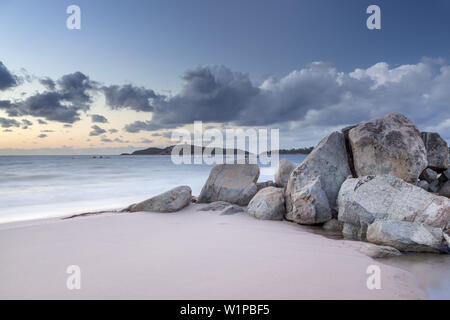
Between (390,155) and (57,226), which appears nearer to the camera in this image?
(57,226)

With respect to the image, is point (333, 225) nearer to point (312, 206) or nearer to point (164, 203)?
point (312, 206)

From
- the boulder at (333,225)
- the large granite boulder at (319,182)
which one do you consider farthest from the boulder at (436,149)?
the boulder at (333,225)

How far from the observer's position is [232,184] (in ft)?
23.3

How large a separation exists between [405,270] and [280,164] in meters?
5.34

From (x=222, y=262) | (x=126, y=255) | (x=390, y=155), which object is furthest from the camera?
(x=390, y=155)

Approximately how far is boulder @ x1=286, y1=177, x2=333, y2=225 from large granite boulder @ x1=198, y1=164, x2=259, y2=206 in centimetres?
193

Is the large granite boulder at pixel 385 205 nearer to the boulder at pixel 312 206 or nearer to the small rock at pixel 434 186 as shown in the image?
the boulder at pixel 312 206

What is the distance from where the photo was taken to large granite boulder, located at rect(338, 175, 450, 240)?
3852 mm

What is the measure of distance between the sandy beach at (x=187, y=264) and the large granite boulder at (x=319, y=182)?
548 mm

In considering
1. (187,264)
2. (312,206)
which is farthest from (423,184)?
(187,264)

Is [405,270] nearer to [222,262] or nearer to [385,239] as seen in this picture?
[385,239]

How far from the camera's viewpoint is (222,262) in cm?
293
